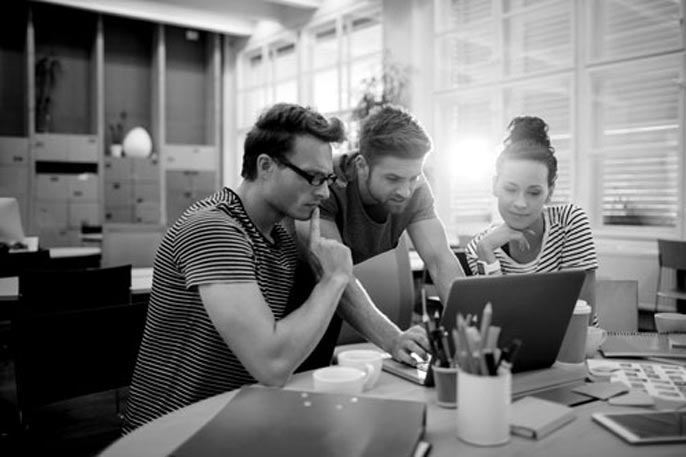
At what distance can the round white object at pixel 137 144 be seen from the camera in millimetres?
9570

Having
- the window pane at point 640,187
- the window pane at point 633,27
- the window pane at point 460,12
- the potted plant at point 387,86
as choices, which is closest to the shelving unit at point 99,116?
the potted plant at point 387,86

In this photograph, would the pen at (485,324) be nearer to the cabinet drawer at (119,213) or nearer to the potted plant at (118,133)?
the cabinet drawer at (119,213)

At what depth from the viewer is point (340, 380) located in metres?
1.15

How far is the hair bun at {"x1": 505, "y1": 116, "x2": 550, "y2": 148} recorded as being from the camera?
1.96 m

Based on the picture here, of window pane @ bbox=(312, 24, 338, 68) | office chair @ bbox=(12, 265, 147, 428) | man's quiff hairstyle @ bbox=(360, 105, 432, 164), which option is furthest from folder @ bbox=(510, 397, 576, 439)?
window pane @ bbox=(312, 24, 338, 68)

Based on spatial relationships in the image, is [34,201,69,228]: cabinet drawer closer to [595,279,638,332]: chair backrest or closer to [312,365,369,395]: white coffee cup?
[595,279,638,332]: chair backrest

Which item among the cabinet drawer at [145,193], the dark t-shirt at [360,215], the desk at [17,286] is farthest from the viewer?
the cabinet drawer at [145,193]

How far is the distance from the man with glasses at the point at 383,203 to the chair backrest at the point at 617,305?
0.52 meters

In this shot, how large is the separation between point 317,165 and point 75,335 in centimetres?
88

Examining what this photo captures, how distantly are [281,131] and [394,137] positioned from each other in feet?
1.64

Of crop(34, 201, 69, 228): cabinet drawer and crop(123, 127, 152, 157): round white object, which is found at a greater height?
crop(123, 127, 152, 157): round white object

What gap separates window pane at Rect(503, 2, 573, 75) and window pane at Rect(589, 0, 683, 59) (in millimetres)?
260

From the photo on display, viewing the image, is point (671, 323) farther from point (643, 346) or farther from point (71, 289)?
point (71, 289)

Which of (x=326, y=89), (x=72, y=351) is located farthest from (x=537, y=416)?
(x=326, y=89)
